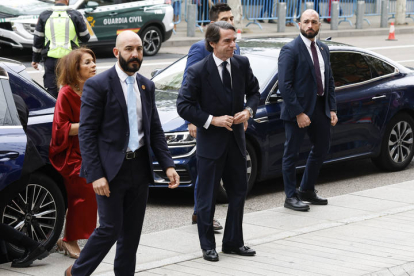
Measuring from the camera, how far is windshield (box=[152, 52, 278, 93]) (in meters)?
8.34

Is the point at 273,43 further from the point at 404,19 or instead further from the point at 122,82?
the point at 404,19

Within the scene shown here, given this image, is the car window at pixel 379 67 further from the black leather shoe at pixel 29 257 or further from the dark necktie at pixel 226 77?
the black leather shoe at pixel 29 257

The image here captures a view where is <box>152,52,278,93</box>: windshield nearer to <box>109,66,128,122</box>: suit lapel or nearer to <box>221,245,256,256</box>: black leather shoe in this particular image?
<box>221,245,256,256</box>: black leather shoe

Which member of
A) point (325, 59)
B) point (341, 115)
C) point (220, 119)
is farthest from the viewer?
point (341, 115)

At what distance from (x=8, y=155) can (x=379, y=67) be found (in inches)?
199

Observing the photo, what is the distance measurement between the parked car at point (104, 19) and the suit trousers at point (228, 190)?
39.1ft

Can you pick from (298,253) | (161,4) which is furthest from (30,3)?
(298,253)

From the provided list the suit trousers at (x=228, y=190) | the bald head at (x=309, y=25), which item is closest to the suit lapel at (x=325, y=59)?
the bald head at (x=309, y=25)

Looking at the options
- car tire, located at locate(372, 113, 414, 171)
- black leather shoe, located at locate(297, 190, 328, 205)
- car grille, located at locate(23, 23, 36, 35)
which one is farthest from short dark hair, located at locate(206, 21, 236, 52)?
car grille, located at locate(23, 23, 36, 35)

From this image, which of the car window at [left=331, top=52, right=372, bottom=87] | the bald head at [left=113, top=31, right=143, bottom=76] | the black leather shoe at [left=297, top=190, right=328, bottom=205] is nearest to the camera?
the bald head at [left=113, top=31, right=143, bottom=76]

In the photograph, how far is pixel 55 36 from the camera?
10789 millimetres

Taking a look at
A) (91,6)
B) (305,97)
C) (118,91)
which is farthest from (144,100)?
(91,6)

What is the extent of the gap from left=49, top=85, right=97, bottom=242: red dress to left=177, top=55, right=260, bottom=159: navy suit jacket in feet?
2.63

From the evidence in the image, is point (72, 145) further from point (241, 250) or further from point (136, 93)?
point (241, 250)
